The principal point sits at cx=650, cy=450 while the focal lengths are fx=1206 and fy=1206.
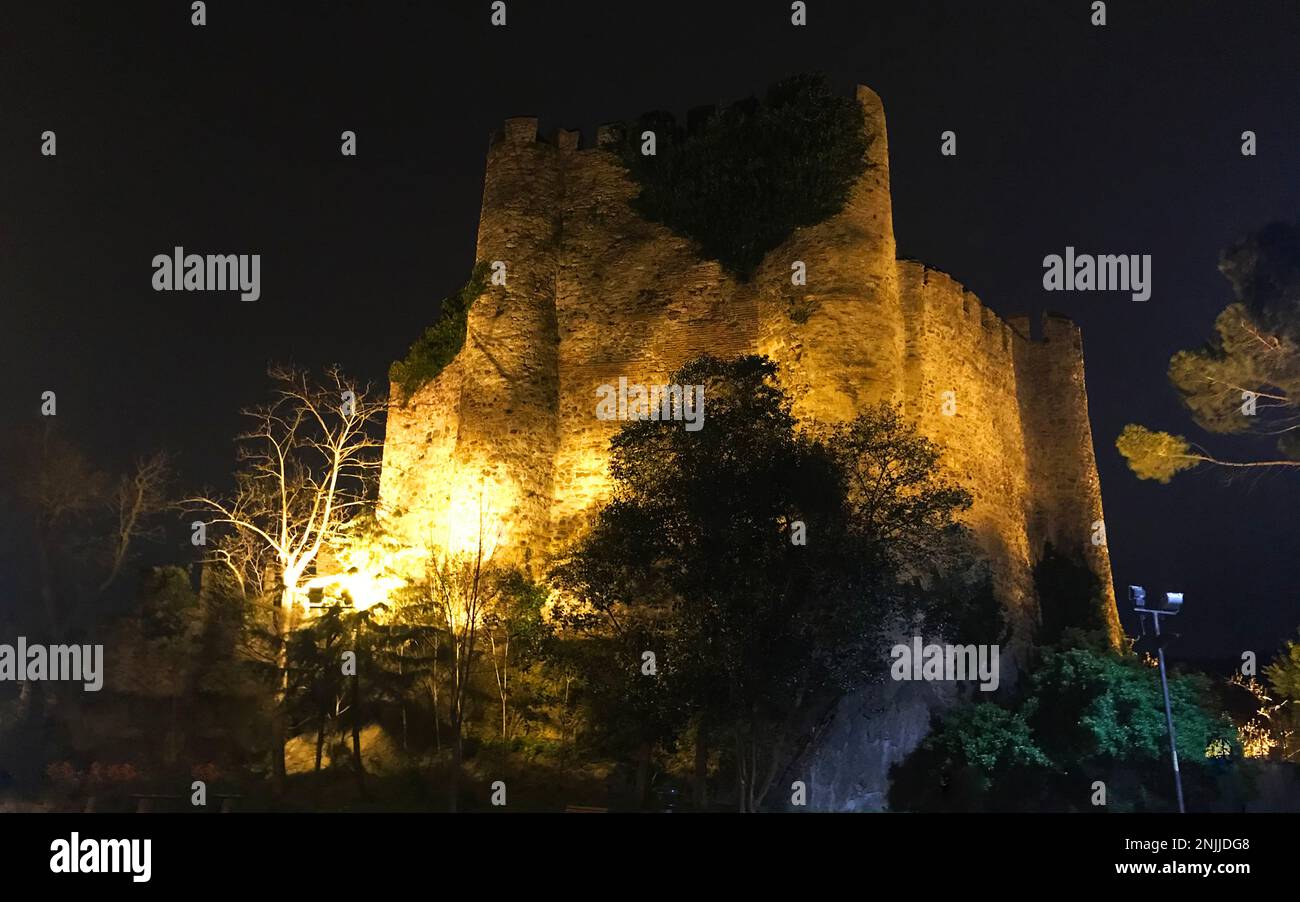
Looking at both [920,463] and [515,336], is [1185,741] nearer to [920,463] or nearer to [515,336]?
[920,463]

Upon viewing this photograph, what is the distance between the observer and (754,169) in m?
23.9

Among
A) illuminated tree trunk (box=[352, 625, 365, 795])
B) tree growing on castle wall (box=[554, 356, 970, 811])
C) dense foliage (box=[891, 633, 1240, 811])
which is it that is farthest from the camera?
dense foliage (box=[891, 633, 1240, 811])

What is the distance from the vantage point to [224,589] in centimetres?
2584

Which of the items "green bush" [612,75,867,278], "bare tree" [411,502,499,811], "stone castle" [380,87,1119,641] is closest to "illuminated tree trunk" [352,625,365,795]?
"bare tree" [411,502,499,811]

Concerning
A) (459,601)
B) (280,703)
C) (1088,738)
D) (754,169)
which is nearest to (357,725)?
(280,703)

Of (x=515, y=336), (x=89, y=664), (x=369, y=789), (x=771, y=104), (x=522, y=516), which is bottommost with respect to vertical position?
(x=369, y=789)

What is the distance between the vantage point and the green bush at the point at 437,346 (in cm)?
2653

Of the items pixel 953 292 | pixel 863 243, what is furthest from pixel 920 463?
pixel 953 292

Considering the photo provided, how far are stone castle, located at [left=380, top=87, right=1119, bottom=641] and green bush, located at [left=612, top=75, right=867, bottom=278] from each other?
13.7 inches

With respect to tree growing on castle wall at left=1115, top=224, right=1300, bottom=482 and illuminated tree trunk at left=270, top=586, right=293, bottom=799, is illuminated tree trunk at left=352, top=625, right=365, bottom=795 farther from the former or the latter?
tree growing on castle wall at left=1115, top=224, right=1300, bottom=482

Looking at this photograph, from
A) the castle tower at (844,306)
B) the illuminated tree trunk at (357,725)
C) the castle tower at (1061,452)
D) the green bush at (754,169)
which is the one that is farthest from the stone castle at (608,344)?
the castle tower at (1061,452)

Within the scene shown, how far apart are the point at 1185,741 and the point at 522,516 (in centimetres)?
1415

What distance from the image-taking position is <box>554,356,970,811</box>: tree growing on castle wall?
16312 millimetres
